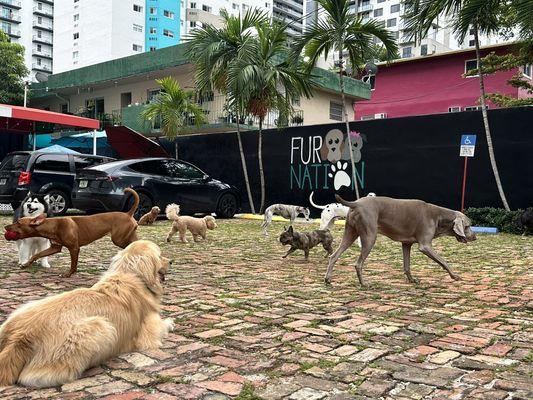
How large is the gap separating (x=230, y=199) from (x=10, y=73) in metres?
34.3

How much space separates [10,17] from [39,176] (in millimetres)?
90099

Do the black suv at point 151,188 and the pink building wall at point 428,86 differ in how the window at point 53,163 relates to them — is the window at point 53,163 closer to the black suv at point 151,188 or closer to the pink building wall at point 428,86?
the black suv at point 151,188

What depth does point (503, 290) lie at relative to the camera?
18.7 feet

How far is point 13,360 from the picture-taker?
2785 mm

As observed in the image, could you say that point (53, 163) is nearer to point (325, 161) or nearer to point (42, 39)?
point (325, 161)

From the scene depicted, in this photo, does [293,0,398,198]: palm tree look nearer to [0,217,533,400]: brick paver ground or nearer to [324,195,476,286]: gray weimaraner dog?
[0,217,533,400]: brick paver ground

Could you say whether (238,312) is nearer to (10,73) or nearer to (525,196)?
(525,196)

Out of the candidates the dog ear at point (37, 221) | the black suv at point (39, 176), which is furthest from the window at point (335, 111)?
the dog ear at point (37, 221)

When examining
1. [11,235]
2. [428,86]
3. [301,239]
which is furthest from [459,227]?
[428,86]

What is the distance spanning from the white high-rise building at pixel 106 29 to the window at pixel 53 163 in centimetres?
5516

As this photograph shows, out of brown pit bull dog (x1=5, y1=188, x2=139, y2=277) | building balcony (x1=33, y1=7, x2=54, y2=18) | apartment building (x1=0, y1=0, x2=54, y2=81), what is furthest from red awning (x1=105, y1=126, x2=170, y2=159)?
building balcony (x1=33, y1=7, x2=54, y2=18)

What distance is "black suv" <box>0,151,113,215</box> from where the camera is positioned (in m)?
14.0

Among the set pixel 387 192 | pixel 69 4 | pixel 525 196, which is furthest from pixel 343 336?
pixel 69 4

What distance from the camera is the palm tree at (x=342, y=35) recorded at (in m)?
13.8
